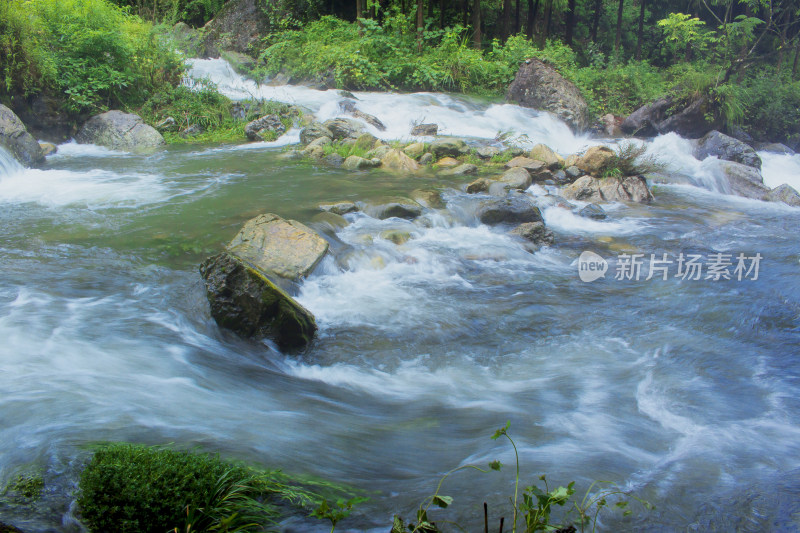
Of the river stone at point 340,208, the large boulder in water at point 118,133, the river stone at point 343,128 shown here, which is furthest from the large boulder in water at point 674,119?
the large boulder in water at point 118,133

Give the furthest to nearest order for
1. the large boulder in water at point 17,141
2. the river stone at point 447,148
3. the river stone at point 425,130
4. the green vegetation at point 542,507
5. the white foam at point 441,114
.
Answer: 1. the white foam at point 441,114
2. the river stone at point 425,130
3. the river stone at point 447,148
4. the large boulder in water at point 17,141
5. the green vegetation at point 542,507

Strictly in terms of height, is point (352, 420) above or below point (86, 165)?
below

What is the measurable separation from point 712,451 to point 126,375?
13.3 feet

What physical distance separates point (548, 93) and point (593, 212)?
31.6ft

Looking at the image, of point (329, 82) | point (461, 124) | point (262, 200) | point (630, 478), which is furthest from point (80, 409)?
point (329, 82)

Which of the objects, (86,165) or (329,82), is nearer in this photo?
(86,165)

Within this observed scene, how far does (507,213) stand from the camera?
861cm

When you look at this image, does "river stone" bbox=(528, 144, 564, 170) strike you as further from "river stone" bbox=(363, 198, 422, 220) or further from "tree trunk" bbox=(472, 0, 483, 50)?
"tree trunk" bbox=(472, 0, 483, 50)

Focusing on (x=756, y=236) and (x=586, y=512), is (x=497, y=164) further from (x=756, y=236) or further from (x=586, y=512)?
(x=586, y=512)

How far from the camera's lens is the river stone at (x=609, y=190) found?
10.4m

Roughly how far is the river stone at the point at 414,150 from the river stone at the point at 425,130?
219 centimetres

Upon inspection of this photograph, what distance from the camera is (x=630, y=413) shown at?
414cm

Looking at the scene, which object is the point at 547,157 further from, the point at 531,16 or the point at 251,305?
the point at 531,16
